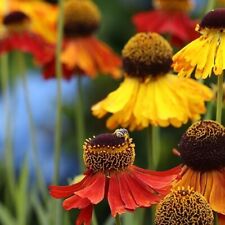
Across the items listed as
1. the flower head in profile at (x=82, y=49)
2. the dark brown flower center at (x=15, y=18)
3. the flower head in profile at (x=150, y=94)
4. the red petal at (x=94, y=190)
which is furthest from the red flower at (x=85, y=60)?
the red petal at (x=94, y=190)

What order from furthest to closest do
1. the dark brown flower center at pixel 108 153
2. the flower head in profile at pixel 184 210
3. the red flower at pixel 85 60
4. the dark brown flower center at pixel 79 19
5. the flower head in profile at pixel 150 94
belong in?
the dark brown flower center at pixel 79 19, the red flower at pixel 85 60, the flower head in profile at pixel 150 94, the dark brown flower center at pixel 108 153, the flower head in profile at pixel 184 210

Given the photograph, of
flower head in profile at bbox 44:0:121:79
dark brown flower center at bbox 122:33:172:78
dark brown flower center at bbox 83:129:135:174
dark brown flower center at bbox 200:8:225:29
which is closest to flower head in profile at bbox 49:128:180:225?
dark brown flower center at bbox 83:129:135:174

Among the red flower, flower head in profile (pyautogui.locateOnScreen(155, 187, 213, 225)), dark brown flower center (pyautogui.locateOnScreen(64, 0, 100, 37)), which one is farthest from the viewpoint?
dark brown flower center (pyautogui.locateOnScreen(64, 0, 100, 37))

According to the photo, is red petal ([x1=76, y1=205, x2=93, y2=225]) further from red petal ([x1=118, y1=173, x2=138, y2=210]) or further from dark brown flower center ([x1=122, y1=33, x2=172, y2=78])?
dark brown flower center ([x1=122, y1=33, x2=172, y2=78])

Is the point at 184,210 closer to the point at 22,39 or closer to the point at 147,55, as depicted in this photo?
the point at 147,55

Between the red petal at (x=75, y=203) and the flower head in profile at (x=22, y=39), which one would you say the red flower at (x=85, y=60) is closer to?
the flower head in profile at (x=22, y=39)
